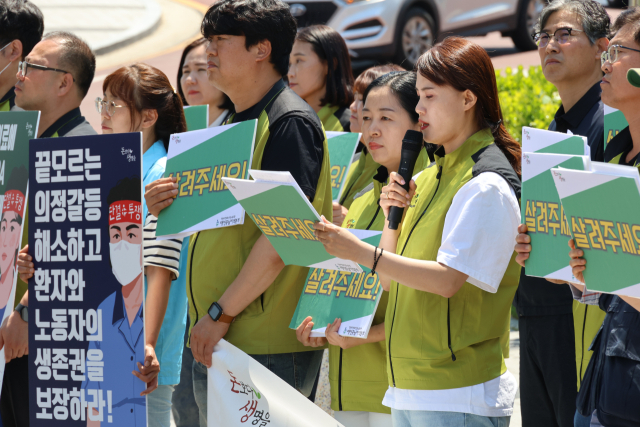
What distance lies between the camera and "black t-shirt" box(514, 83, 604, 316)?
11.5ft

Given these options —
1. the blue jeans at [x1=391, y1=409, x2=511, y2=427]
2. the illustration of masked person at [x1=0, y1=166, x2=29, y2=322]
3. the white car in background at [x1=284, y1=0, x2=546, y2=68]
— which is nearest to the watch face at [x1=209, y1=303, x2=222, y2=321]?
the blue jeans at [x1=391, y1=409, x2=511, y2=427]

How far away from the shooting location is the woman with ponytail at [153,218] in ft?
10.4

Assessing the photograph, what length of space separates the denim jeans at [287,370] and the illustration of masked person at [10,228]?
998 mm

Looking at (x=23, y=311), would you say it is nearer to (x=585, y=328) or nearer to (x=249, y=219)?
(x=249, y=219)

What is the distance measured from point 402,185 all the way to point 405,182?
18mm

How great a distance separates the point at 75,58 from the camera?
385cm

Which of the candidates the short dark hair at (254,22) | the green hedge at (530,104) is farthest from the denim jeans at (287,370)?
the green hedge at (530,104)

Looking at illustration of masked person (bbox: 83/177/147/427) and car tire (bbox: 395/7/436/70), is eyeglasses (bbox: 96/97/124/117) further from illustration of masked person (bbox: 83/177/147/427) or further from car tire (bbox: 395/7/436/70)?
car tire (bbox: 395/7/436/70)

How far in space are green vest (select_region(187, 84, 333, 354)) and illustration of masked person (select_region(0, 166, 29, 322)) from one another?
0.92 meters

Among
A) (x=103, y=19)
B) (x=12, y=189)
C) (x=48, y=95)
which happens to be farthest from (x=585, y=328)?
(x=103, y=19)

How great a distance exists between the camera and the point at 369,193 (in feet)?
11.3

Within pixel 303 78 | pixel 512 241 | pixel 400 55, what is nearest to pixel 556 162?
pixel 512 241

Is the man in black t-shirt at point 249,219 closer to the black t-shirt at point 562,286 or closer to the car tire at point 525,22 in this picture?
the black t-shirt at point 562,286

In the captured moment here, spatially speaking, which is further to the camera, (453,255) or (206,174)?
(206,174)
